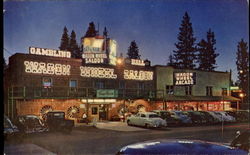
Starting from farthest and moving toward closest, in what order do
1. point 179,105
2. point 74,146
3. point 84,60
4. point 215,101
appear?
point 215,101 → point 179,105 → point 84,60 → point 74,146

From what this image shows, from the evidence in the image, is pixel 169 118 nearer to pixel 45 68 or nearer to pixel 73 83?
pixel 73 83

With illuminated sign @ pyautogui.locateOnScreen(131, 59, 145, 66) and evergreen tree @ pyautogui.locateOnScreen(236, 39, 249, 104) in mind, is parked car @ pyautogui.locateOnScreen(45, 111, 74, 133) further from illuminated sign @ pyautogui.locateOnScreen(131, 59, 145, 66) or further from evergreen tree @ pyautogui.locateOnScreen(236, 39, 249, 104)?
evergreen tree @ pyautogui.locateOnScreen(236, 39, 249, 104)

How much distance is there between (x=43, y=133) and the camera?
16.8m

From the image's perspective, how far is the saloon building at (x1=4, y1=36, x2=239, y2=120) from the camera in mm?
22031

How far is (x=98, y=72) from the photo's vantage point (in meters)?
26.4

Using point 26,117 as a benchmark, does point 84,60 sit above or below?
above

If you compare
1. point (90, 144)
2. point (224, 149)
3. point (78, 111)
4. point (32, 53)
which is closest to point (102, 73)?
point (78, 111)

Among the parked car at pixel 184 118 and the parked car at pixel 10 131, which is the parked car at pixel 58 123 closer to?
the parked car at pixel 10 131

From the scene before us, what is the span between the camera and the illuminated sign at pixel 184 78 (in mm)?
29953

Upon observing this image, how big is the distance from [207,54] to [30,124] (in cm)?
4137

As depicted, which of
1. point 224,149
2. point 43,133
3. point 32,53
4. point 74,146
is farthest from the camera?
point 32,53

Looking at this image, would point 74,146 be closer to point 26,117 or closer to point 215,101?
point 26,117

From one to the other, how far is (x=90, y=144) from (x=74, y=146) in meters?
0.89

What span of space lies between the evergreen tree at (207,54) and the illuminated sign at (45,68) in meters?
32.1
